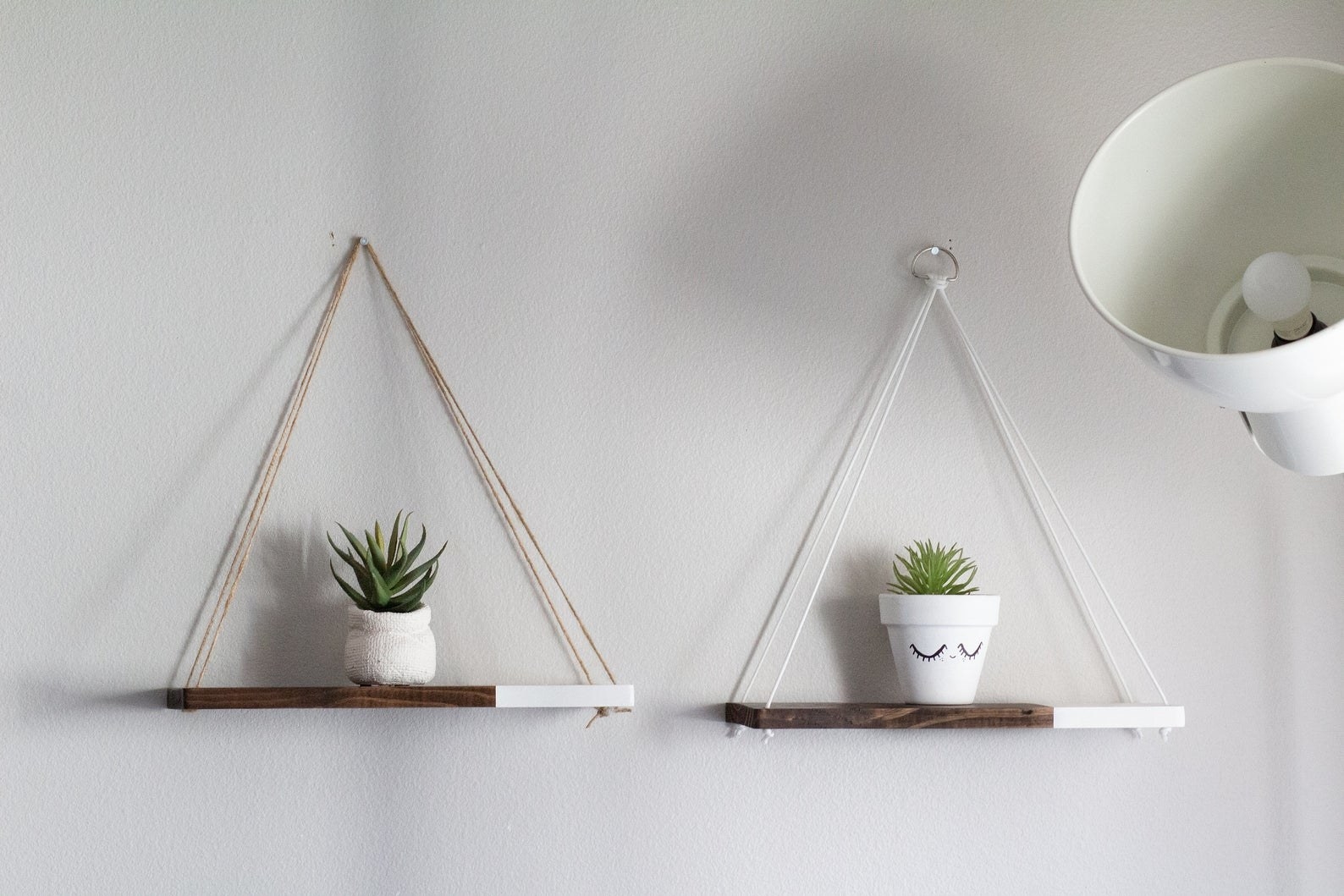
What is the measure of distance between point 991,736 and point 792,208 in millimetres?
641

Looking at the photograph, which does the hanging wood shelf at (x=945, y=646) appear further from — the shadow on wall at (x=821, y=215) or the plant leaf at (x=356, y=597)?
the plant leaf at (x=356, y=597)

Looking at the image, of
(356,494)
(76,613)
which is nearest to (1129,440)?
(356,494)

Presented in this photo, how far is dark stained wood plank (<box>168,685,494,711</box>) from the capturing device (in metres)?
1.01

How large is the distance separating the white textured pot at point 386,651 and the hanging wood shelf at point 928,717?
0.33 metres

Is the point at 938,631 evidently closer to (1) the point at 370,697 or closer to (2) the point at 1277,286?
(2) the point at 1277,286

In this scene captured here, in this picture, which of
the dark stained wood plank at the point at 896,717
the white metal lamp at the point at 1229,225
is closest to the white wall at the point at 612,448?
the dark stained wood plank at the point at 896,717

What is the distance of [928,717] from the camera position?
1104 mm

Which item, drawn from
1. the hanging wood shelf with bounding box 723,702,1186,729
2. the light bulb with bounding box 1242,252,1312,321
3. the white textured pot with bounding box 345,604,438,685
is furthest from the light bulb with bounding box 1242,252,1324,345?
the white textured pot with bounding box 345,604,438,685

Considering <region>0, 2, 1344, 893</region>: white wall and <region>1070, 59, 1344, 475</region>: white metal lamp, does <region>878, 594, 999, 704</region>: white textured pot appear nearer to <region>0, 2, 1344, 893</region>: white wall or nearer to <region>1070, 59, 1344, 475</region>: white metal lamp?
<region>0, 2, 1344, 893</region>: white wall

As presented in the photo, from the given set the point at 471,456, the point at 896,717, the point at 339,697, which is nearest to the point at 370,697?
the point at 339,697

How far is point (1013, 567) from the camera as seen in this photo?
4.18 feet

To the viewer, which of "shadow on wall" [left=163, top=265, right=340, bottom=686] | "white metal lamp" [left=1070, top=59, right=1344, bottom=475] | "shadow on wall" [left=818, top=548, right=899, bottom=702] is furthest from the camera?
"shadow on wall" [left=818, top=548, right=899, bottom=702]

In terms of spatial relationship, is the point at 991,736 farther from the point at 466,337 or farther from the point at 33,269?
the point at 33,269

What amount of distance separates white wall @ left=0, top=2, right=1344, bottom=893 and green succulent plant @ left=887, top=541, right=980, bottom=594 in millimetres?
69
